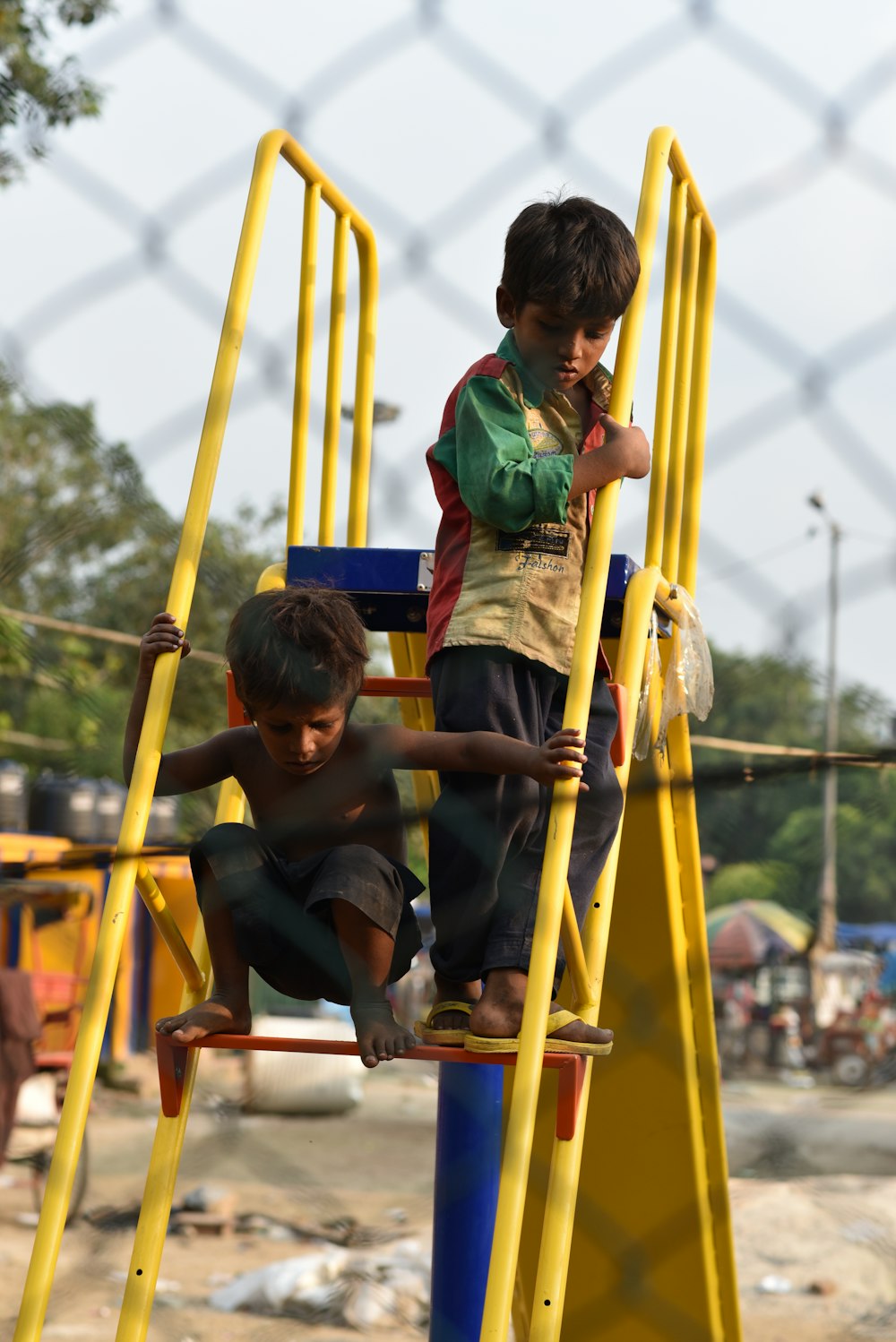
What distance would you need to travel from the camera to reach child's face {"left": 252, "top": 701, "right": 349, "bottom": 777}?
176 cm

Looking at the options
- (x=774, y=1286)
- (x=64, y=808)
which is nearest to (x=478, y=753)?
(x=774, y=1286)

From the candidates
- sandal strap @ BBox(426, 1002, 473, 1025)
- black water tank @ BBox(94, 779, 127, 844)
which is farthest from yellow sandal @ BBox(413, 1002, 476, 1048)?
black water tank @ BBox(94, 779, 127, 844)

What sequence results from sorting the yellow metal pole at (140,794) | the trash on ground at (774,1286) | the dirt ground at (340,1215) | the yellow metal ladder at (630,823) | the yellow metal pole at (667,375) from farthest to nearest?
the trash on ground at (774,1286)
the dirt ground at (340,1215)
the yellow metal pole at (667,375)
the yellow metal ladder at (630,823)
the yellow metal pole at (140,794)

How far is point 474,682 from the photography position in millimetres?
1896

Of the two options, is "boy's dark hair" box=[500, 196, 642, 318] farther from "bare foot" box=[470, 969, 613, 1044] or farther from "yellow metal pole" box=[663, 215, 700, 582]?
"bare foot" box=[470, 969, 613, 1044]

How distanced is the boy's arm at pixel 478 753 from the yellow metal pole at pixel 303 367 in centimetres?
71

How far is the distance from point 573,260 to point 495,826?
69cm

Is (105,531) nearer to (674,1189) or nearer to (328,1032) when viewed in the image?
(674,1189)

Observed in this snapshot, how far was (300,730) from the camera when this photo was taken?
69.9 inches

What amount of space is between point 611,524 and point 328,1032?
8.81m

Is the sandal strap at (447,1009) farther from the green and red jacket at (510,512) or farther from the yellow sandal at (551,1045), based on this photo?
the green and red jacket at (510,512)

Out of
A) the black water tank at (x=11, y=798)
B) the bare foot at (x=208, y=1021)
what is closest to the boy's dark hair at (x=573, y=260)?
the bare foot at (x=208, y=1021)

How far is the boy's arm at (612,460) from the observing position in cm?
186

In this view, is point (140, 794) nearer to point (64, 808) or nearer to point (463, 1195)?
point (463, 1195)
